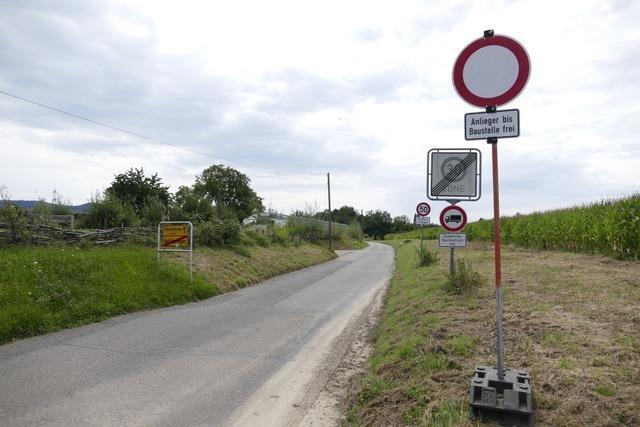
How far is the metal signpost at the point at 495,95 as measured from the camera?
3.80 meters

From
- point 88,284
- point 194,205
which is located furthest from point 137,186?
point 88,284

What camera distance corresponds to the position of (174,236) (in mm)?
12555

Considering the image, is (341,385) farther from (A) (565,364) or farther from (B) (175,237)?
(B) (175,237)

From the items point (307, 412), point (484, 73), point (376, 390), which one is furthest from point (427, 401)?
point (484, 73)

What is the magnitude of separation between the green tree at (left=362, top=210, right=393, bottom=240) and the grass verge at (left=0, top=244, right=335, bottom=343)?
10299 centimetres

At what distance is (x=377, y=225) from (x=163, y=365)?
367ft

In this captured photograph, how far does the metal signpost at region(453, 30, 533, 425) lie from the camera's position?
3.80 metres

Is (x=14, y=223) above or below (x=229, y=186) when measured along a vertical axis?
below

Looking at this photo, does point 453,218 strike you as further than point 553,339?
Yes

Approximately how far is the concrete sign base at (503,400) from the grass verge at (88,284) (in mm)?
6403

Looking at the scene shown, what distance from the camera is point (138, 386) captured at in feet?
16.3

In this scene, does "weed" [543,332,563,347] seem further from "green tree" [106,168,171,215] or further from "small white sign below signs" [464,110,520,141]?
"green tree" [106,168,171,215]

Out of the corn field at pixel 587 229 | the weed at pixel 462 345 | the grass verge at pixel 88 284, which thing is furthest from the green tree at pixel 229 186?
the weed at pixel 462 345

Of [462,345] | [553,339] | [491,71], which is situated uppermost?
[491,71]
